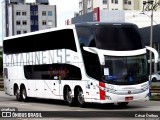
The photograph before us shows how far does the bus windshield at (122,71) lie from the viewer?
20.2 metres

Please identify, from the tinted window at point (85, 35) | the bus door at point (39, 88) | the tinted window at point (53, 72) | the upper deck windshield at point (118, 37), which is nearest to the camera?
the upper deck windshield at point (118, 37)

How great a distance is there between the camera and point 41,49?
82.6 feet

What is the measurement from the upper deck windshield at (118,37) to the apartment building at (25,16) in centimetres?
12639

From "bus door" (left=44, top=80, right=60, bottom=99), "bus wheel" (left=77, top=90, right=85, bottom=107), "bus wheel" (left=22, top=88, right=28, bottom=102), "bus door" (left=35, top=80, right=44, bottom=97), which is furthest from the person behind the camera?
"bus wheel" (left=22, top=88, right=28, bottom=102)

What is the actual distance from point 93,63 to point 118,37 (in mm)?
1523

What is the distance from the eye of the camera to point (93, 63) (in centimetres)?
2073

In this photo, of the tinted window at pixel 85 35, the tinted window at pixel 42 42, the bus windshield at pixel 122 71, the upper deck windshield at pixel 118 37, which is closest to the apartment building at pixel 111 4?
the tinted window at pixel 42 42

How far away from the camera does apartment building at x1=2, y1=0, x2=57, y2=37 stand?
147 m

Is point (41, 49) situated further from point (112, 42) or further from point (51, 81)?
point (112, 42)

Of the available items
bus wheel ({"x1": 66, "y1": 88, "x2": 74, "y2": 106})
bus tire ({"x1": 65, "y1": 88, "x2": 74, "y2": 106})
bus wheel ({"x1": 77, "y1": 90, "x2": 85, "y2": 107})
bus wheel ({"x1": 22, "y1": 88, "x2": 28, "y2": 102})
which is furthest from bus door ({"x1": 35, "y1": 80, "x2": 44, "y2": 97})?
bus wheel ({"x1": 77, "y1": 90, "x2": 85, "y2": 107})

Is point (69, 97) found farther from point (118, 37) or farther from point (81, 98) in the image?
point (118, 37)

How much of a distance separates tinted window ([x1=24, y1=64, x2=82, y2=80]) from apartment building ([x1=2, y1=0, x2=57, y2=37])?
4748 inches

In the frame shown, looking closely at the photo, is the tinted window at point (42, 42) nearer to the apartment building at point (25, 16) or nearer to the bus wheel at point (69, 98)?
the bus wheel at point (69, 98)

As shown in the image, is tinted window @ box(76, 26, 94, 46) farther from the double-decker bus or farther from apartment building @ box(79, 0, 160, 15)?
apartment building @ box(79, 0, 160, 15)
